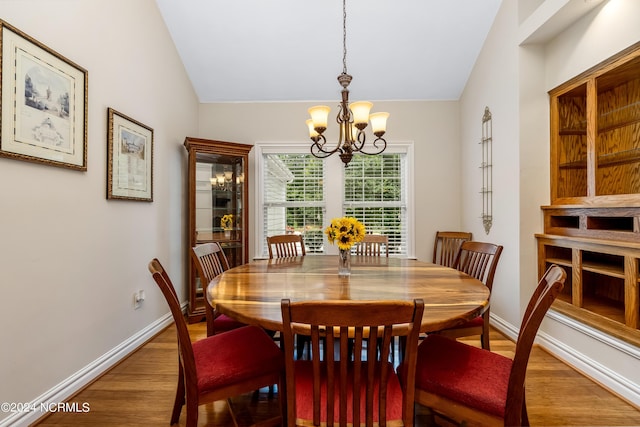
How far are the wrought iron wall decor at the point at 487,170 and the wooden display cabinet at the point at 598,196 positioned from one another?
1.84ft

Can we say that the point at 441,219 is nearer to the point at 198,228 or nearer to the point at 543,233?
the point at 543,233

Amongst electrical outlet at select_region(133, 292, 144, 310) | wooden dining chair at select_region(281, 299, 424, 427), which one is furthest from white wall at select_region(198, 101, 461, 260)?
wooden dining chair at select_region(281, 299, 424, 427)

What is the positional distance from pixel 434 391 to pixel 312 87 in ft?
11.3

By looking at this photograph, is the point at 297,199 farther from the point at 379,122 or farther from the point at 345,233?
the point at 345,233

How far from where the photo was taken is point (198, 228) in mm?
3482

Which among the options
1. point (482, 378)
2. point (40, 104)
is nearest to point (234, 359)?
point (482, 378)

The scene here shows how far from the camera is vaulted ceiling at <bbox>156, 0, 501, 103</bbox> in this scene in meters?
3.04

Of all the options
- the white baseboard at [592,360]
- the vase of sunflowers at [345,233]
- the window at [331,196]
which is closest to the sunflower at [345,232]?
the vase of sunflowers at [345,233]

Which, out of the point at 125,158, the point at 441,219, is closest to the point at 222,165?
the point at 125,158

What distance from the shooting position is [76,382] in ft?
6.51

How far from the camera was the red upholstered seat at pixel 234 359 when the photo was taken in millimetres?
1343

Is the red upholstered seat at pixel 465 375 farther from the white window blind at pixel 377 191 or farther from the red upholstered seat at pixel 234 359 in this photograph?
the white window blind at pixel 377 191

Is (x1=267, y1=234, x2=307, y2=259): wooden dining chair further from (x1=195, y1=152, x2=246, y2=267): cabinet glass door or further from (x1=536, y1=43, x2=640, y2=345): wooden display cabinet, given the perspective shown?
(x1=536, y1=43, x2=640, y2=345): wooden display cabinet

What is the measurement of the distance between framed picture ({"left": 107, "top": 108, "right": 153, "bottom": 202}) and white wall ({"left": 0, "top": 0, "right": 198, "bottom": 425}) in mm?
66
